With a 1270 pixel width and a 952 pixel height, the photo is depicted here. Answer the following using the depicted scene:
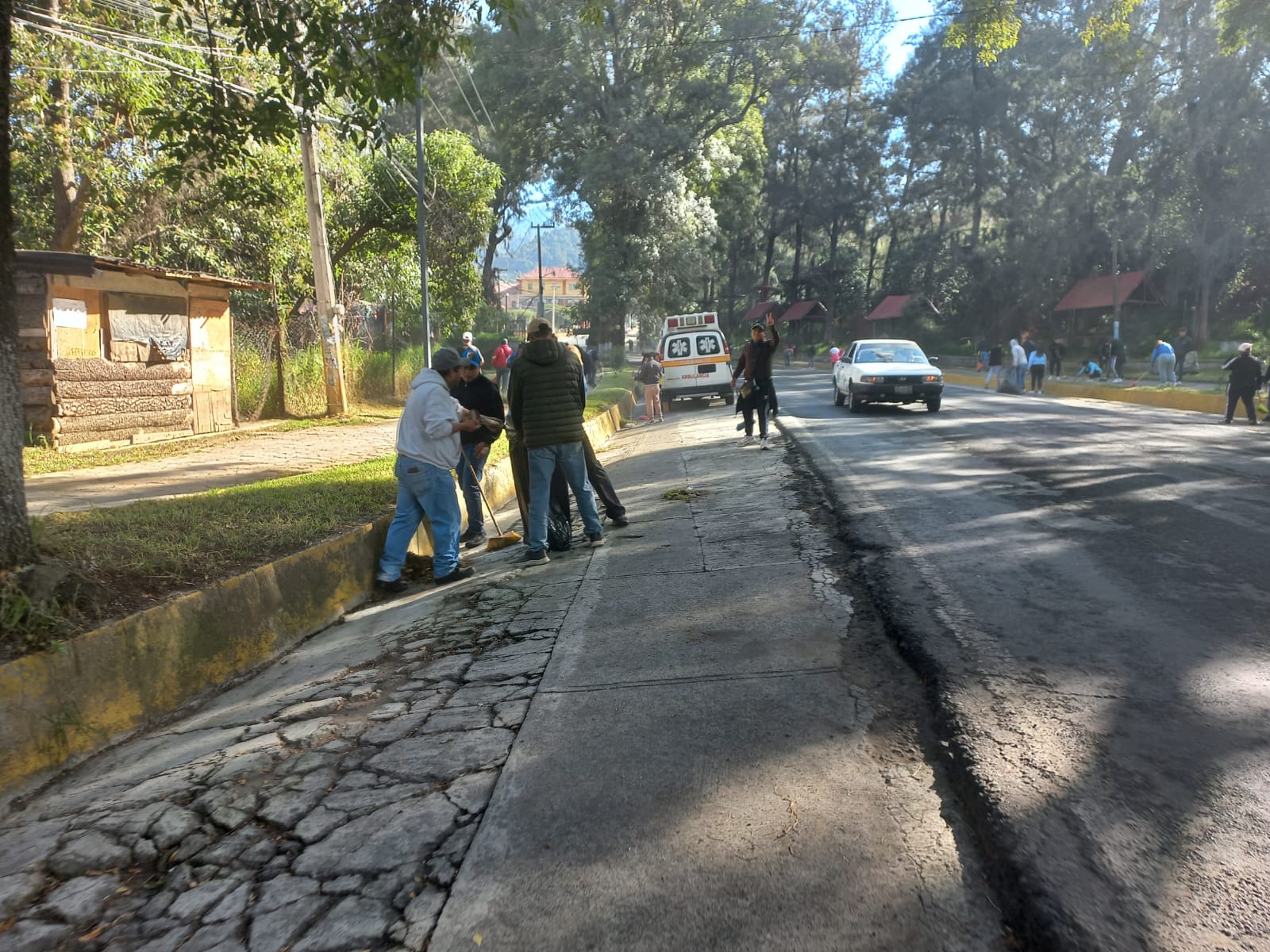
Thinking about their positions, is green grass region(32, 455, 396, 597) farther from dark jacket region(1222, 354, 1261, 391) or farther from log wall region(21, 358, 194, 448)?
dark jacket region(1222, 354, 1261, 391)

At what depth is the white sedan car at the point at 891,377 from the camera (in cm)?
1788

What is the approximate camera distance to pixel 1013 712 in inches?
157

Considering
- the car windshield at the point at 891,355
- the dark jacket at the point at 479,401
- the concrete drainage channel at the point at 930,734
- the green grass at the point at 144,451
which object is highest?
the car windshield at the point at 891,355

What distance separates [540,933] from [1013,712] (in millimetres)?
2262

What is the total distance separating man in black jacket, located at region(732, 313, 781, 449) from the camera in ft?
44.4

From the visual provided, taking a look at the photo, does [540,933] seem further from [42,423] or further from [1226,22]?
[1226,22]

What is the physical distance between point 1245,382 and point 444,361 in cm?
1511

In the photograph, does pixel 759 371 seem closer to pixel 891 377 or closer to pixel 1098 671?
pixel 891 377

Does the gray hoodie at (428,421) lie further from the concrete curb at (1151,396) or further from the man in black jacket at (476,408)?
the concrete curb at (1151,396)

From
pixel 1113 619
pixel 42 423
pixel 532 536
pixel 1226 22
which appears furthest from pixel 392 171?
pixel 1113 619

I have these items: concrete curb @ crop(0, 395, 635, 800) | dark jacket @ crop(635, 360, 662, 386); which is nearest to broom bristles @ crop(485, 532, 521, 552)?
concrete curb @ crop(0, 395, 635, 800)

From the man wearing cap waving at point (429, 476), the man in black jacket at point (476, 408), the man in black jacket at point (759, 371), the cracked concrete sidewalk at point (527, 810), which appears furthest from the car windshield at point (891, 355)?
the cracked concrete sidewalk at point (527, 810)

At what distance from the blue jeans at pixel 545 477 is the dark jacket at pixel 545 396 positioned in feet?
0.33

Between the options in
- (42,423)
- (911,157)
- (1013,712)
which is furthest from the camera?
(911,157)
